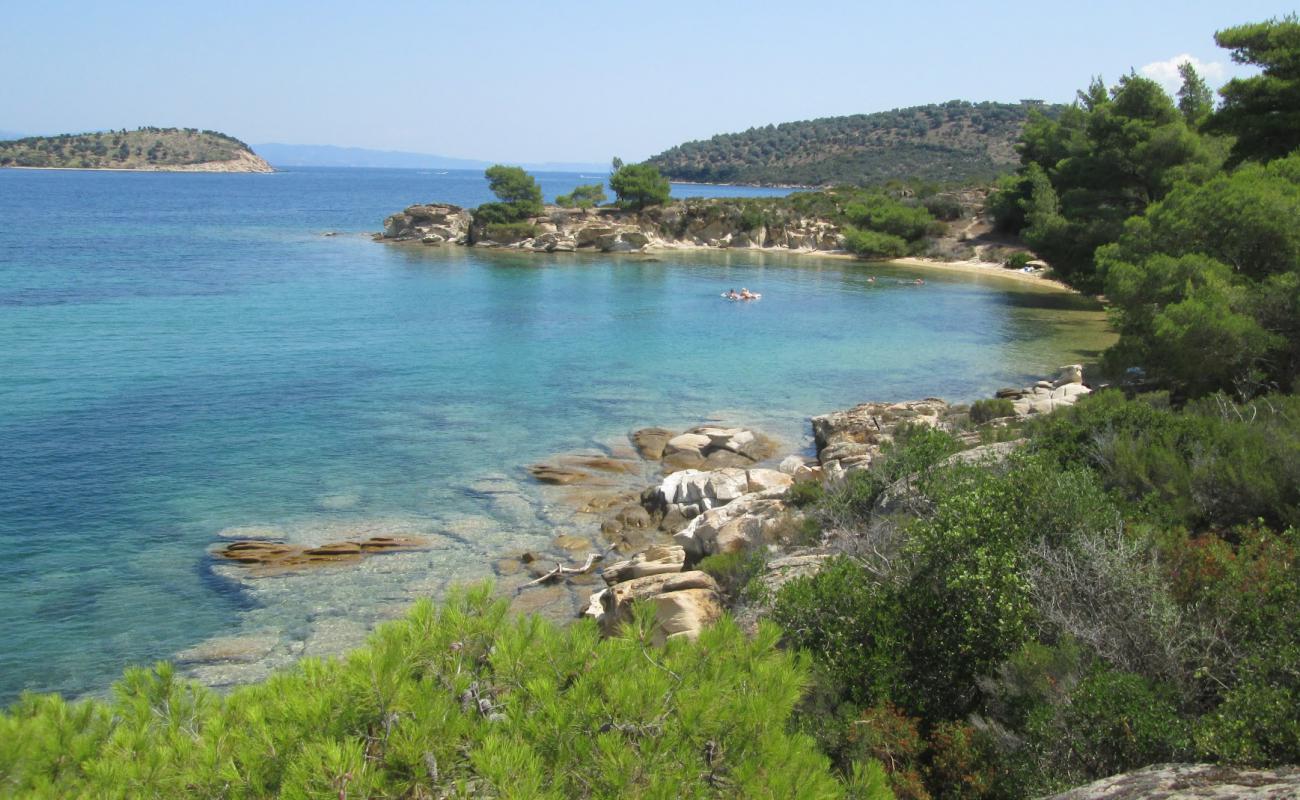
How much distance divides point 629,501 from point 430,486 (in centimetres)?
379

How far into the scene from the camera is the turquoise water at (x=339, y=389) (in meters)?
12.2

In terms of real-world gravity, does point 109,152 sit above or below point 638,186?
above

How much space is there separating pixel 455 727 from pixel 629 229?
60391 millimetres

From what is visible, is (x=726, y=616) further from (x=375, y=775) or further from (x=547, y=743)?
(x=375, y=775)

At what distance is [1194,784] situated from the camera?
4.42 metres

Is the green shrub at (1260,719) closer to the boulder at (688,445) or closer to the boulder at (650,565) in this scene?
the boulder at (650,565)

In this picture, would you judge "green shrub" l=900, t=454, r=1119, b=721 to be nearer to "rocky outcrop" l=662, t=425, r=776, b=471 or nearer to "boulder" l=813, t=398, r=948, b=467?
"boulder" l=813, t=398, r=948, b=467

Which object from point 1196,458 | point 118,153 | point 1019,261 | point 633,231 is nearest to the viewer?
point 1196,458

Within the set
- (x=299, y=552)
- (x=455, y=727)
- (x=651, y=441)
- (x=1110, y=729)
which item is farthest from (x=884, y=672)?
(x=651, y=441)

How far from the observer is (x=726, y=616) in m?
5.14

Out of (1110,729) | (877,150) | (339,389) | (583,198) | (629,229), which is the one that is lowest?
(339,389)

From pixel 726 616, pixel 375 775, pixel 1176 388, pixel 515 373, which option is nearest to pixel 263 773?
pixel 375 775

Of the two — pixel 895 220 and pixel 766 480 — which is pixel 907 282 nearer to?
pixel 895 220

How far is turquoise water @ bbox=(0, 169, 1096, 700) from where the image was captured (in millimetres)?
12219
